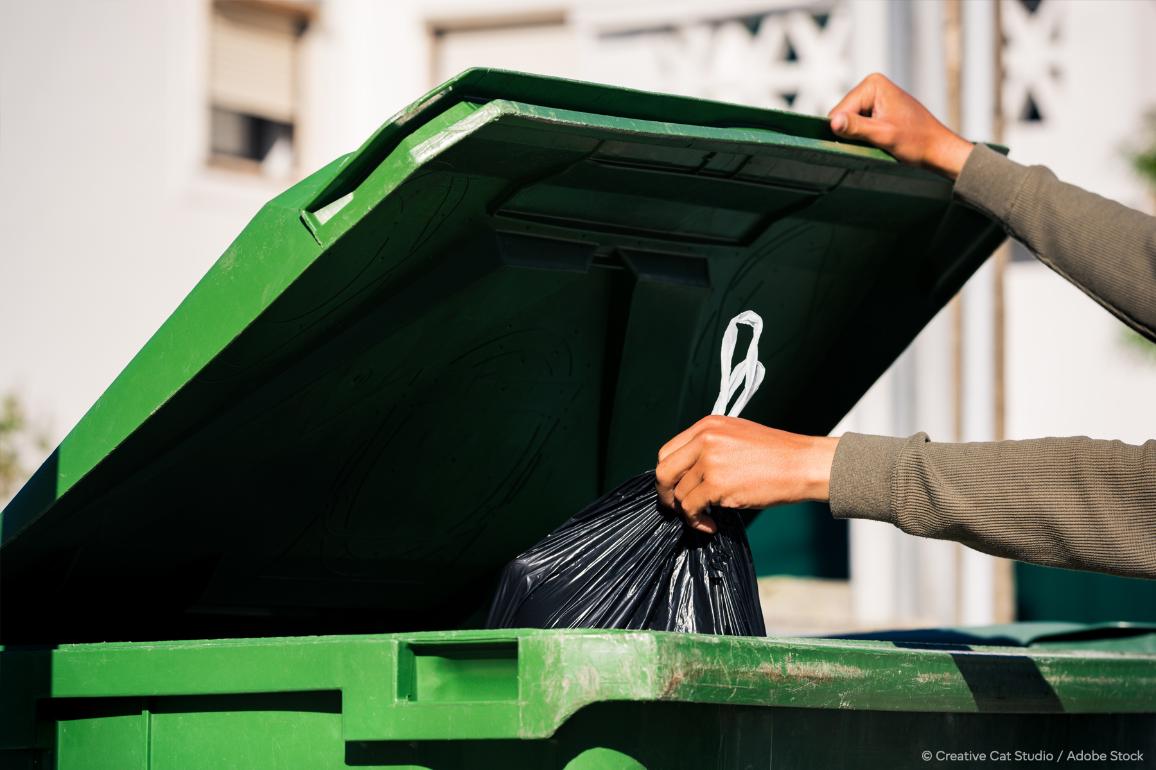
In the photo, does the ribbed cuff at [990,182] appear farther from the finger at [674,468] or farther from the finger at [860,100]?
the finger at [674,468]

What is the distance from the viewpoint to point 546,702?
1.85 m

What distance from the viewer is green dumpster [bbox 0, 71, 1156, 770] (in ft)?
6.46

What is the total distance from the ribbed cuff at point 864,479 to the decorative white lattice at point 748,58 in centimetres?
923

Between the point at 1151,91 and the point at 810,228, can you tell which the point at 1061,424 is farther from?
the point at 810,228

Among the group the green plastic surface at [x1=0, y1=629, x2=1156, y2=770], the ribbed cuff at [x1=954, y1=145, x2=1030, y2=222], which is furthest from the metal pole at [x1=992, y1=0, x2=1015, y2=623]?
the green plastic surface at [x1=0, y1=629, x2=1156, y2=770]

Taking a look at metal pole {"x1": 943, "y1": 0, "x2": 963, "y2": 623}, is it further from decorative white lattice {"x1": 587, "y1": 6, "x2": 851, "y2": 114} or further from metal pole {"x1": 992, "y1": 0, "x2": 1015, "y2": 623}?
decorative white lattice {"x1": 587, "y1": 6, "x2": 851, "y2": 114}

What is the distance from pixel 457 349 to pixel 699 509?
709mm

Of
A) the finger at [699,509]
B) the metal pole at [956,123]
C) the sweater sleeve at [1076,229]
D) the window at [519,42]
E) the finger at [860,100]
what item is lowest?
the finger at [699,509]

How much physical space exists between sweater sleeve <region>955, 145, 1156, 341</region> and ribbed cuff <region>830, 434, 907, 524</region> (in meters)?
0.51

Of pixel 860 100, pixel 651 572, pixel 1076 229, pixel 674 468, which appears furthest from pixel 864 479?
pixel 860 100

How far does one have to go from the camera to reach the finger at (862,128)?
8.20ft

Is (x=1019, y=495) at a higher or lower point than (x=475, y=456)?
lower

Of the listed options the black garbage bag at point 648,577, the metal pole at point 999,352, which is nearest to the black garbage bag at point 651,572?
the black garbage bag at point 648,577

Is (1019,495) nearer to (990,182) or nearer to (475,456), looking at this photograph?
(990,182)
